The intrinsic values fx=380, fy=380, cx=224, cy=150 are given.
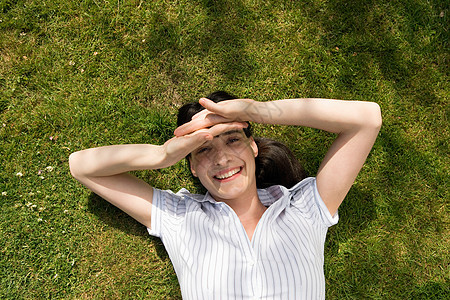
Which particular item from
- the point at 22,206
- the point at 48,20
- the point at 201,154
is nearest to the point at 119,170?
the point at 201,154

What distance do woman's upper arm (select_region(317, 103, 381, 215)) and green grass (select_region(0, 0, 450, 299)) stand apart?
1122 mm

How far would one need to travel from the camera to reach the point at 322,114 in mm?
3408

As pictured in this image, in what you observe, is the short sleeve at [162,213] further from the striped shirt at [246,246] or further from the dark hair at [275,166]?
the dark hair at [275,166]

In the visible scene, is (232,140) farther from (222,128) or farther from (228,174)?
(228,174)

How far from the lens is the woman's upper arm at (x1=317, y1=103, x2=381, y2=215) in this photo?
3.40 m

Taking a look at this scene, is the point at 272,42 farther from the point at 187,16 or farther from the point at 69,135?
the point at 69,135

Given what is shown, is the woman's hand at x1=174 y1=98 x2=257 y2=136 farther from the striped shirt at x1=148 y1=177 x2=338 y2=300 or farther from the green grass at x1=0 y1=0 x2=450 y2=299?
the green grass at x1=0 y1=0 x2=450 y2=299

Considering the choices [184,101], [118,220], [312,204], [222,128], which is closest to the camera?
[222,128]

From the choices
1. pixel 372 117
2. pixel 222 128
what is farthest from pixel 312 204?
pixel 222 128

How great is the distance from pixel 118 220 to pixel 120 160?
1227 mm

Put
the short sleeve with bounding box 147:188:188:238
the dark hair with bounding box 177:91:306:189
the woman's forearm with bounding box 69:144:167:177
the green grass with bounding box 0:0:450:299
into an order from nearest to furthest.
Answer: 1. the woman's forearm with bounding box 69:144:167:177
2. the short sleeve with bounding box 147:188:188:238
3. the dark hair with bounding box 177:91:306:189
4. the green grass with bounding box 0:0:450:299

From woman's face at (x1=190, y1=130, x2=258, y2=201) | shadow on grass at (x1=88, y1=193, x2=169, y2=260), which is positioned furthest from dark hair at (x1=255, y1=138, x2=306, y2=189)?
shadow on grass at (x1=88, y1=193, x2=169, y2=260)

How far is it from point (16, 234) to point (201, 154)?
2.54 metres

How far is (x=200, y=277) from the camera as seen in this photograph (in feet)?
11.2
